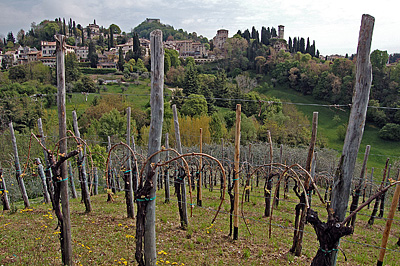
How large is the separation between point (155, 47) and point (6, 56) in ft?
266

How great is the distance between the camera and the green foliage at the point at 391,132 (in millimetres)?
29938

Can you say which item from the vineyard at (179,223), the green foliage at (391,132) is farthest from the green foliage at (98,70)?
the vineyard at (179,223)

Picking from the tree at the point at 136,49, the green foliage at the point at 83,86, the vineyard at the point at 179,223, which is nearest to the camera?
the vineyard at the point at 179,223

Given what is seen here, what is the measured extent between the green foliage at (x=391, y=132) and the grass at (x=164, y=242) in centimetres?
2843

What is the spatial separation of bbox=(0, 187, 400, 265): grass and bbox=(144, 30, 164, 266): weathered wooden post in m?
1.53

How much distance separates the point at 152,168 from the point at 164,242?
116 inches

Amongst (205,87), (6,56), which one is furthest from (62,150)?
(6,56)

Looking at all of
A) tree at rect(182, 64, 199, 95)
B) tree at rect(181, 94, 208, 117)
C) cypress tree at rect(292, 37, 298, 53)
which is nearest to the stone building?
cypress tree at rect(292, 37, 298, 53)

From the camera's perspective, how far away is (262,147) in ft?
79.2

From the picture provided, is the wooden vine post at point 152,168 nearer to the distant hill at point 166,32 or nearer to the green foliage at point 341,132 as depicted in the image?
the green foliage at point 341,132

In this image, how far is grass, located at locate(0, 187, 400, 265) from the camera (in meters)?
4.66

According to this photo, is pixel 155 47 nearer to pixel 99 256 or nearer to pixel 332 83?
pixel 99 256

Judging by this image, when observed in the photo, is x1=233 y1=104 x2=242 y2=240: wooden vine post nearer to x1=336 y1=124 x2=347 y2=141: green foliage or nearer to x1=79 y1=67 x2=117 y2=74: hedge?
x1=336 y1=124 x2=347 y2=141: green foliage

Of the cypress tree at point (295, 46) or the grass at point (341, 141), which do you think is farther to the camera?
the cypress tree at point (295, 46)
